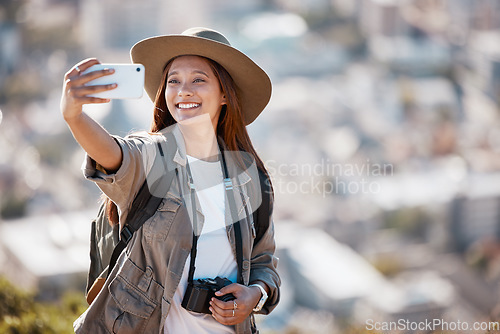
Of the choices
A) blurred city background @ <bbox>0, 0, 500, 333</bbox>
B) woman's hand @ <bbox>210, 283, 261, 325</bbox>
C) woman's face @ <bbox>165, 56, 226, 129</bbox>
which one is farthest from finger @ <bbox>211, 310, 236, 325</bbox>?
blurred city background @ <bbox>0, 0, 500, 333</bbox>

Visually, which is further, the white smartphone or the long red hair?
the long red hair

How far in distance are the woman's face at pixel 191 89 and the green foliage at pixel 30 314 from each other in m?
0.64

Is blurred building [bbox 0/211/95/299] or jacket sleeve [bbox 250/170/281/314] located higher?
jacket sleeve [bbox 250/170/281/314]

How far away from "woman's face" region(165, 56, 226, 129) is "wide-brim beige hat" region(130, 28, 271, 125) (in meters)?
0.01

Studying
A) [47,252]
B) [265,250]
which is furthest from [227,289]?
[47,252]

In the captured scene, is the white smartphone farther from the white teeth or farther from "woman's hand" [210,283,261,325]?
"woman's hand" [210,283,261,325]

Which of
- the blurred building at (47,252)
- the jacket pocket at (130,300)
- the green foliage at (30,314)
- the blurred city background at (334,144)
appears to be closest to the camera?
the jacket pocket at (130,300)

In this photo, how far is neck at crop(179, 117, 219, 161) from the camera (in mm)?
911

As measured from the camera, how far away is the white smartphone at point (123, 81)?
29.7 inches

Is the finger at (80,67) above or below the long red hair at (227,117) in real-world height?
above

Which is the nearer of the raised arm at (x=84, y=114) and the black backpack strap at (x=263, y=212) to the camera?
the raised arm at (x=84, y=114)

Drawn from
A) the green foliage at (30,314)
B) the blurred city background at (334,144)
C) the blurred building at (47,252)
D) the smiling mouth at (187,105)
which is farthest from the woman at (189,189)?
the blurred building at (47,252)

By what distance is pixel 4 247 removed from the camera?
1748cm

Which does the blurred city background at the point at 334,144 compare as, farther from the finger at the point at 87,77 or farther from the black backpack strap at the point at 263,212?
the finger at the point at 87,77
